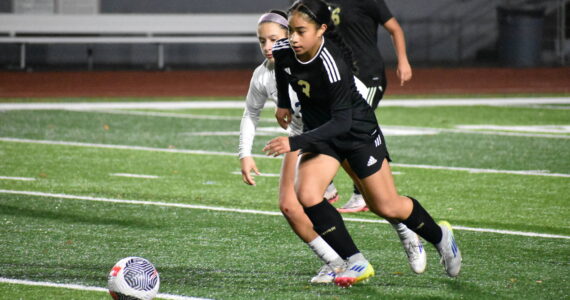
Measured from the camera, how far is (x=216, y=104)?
787 inches

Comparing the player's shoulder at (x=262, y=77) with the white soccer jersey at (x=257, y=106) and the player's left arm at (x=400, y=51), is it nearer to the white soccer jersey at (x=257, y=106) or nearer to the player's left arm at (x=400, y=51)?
the white soccer jersey at (x=257, y=106)

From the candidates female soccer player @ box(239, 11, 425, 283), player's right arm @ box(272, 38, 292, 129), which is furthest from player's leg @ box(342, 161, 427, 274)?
player's right arm @ box(272, 38, 292, 129)

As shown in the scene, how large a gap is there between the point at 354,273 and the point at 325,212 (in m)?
0.36

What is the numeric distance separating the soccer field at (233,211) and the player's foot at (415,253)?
0.29 feet

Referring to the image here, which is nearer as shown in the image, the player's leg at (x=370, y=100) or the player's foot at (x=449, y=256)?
the player's foot at (x=449, y=256)

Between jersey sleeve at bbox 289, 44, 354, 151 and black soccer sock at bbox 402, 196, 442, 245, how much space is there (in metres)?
0.74

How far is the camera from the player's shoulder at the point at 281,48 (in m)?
5.88

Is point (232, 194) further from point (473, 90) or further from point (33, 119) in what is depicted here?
point (473, 90)

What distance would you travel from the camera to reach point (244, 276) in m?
6.22

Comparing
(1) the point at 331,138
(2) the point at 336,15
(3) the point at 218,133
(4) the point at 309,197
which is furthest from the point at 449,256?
(3) the point at 218,133

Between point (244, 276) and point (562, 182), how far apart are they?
4892 millimetres

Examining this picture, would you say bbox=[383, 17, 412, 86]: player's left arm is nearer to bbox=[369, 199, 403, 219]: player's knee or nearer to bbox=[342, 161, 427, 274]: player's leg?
bbox=[342, 161, 427, 274]: player's leg

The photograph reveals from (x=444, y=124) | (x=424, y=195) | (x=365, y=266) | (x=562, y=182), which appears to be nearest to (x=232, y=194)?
(x=424, y=195)

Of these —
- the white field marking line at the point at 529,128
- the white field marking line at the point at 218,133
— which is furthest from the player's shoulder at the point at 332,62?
the white field marking line at the point at 529,128
